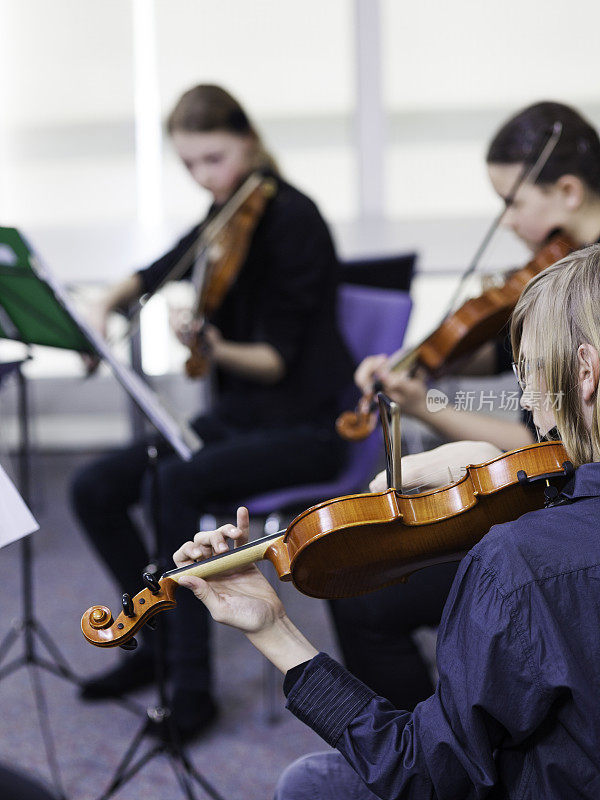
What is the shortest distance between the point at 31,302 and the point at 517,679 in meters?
A: 0.94

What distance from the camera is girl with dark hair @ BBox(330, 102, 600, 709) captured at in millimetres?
1213

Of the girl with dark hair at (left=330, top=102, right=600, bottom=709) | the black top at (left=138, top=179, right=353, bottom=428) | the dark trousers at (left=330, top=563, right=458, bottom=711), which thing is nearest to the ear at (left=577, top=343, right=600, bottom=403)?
the girl with dark hair at (left=330, top=102, right=600, bottom=709)

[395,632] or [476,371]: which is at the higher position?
[476,371]

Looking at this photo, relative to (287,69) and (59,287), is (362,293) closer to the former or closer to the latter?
(59,287)

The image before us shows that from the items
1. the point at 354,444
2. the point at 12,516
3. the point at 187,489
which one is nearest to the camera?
the point at 12,516

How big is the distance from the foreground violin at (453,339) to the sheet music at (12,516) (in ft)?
2.49

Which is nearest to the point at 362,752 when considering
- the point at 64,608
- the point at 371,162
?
the point at 64,608

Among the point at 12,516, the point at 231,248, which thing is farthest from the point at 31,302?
the point at 231,248

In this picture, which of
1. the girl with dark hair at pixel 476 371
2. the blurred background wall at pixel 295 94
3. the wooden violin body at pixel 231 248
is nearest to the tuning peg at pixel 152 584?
the girl with dark hair at pixel 476 371

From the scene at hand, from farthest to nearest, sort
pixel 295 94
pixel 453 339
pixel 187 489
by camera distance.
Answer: pixel 295 94
pixel 187 489
pixel 453 339

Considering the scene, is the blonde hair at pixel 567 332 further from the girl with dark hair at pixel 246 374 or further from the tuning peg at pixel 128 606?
the girl with dark hair at pixel 246 374

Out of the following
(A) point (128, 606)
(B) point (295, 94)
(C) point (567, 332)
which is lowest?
(A) point (128, 606)

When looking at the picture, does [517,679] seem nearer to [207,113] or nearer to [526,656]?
[526,656]

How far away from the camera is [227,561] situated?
828 millimetres
